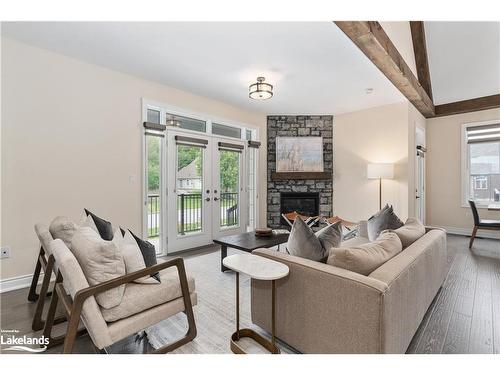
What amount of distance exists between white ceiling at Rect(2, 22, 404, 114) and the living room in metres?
0.03

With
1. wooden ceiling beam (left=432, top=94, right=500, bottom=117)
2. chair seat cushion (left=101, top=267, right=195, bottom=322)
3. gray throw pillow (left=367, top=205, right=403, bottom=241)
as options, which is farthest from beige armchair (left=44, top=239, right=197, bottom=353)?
wooden ceiling beam (left=432, top=94, right=500, bottom=117)

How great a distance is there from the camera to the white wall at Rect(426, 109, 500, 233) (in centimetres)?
549

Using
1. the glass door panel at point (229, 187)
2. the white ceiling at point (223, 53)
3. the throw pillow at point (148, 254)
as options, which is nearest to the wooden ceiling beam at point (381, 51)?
the white ceiling at point (223, 53)

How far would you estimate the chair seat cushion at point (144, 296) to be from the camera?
1559mm

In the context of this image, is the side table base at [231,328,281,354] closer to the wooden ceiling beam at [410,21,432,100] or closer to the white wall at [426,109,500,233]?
the wooden ceiling beam at [410,21,432,100]

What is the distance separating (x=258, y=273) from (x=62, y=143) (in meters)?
2.99

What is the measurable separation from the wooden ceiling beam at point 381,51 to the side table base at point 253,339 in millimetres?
2613

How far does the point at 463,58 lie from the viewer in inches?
173

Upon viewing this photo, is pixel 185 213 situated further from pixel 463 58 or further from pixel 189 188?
pixel 463 58

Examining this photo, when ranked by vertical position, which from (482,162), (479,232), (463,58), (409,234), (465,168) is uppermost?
(463,58)

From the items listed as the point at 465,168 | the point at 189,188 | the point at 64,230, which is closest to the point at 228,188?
the point at 189,188

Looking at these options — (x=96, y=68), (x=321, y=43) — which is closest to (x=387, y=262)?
(x=321, y=43)

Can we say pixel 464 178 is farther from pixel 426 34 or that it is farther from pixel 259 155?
pixel 259 155

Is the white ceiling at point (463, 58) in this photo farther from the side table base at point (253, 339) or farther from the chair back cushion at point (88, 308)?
the chair back cushion at point (88, 308)
